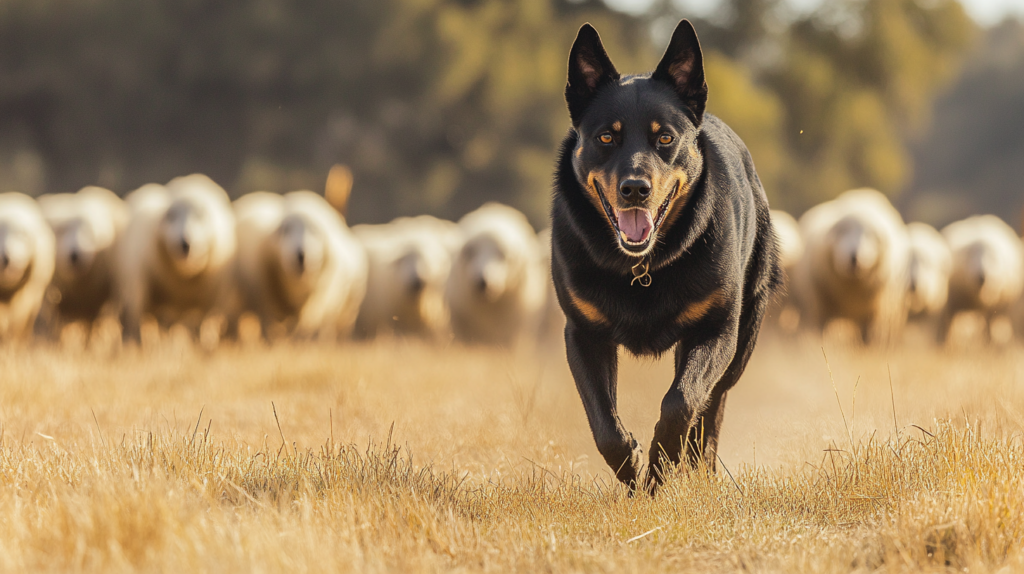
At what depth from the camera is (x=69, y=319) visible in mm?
11922

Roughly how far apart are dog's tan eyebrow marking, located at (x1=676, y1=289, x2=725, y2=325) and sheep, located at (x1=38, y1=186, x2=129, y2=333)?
8891mm

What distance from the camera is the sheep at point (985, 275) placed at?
13.2 meters

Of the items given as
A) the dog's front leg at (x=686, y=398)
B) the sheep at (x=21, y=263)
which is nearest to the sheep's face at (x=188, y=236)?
the sheep at (x=21, y=263)

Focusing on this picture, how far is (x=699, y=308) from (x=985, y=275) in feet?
34.9

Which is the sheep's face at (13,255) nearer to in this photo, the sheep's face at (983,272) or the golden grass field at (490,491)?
the golden grass field at (490,491)

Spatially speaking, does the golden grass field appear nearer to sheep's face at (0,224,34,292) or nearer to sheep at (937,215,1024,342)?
sheep's face at (0,224,34,292)

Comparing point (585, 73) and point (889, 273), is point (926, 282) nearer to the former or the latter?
point (889, 273)

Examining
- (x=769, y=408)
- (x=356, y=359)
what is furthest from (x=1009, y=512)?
(x=356, y=359)

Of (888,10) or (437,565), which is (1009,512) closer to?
(437,565)

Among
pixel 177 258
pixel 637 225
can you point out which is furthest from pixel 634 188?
pixel 177 258

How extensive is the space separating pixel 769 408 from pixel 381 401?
7.82 feet

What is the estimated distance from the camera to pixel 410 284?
13328 mm

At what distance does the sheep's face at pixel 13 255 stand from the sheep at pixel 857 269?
28.0 feet

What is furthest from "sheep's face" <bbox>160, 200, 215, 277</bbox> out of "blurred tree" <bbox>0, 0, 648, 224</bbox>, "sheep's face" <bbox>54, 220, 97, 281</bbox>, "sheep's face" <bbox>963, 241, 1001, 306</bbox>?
"blurred tree" <bbox>0, 0, 648, 224</bbox>
